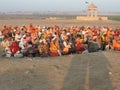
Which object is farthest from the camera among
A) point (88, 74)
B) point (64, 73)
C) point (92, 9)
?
point (92, 9)

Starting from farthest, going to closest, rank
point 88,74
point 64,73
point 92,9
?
point 92,9 → point 64,73 → point 88,74

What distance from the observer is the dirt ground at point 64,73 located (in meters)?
9.82

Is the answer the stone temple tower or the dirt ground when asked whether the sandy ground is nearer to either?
the dirt ground

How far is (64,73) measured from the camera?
1120cm

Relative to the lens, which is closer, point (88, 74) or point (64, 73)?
point (88, 74)

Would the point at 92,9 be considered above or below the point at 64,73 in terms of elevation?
below

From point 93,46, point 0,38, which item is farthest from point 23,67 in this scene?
point 0,38

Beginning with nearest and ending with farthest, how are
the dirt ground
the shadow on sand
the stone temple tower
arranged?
the shadow on sand
the dirt ground
the stone temple tower

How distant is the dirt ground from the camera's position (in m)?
9.82

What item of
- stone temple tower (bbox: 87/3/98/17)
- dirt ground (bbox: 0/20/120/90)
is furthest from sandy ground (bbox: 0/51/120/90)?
stone temple tower (bbox: 87/3/98/17)

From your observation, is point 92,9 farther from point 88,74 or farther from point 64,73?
point 88,74

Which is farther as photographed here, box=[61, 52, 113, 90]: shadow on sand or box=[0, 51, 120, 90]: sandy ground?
box=[0, 51, 120, 90]: sandy ground

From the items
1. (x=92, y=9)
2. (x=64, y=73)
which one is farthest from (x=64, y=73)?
(x=92, y=9)

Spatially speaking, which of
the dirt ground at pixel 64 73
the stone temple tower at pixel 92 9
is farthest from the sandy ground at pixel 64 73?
the stone temple tower at pixel 92 9
